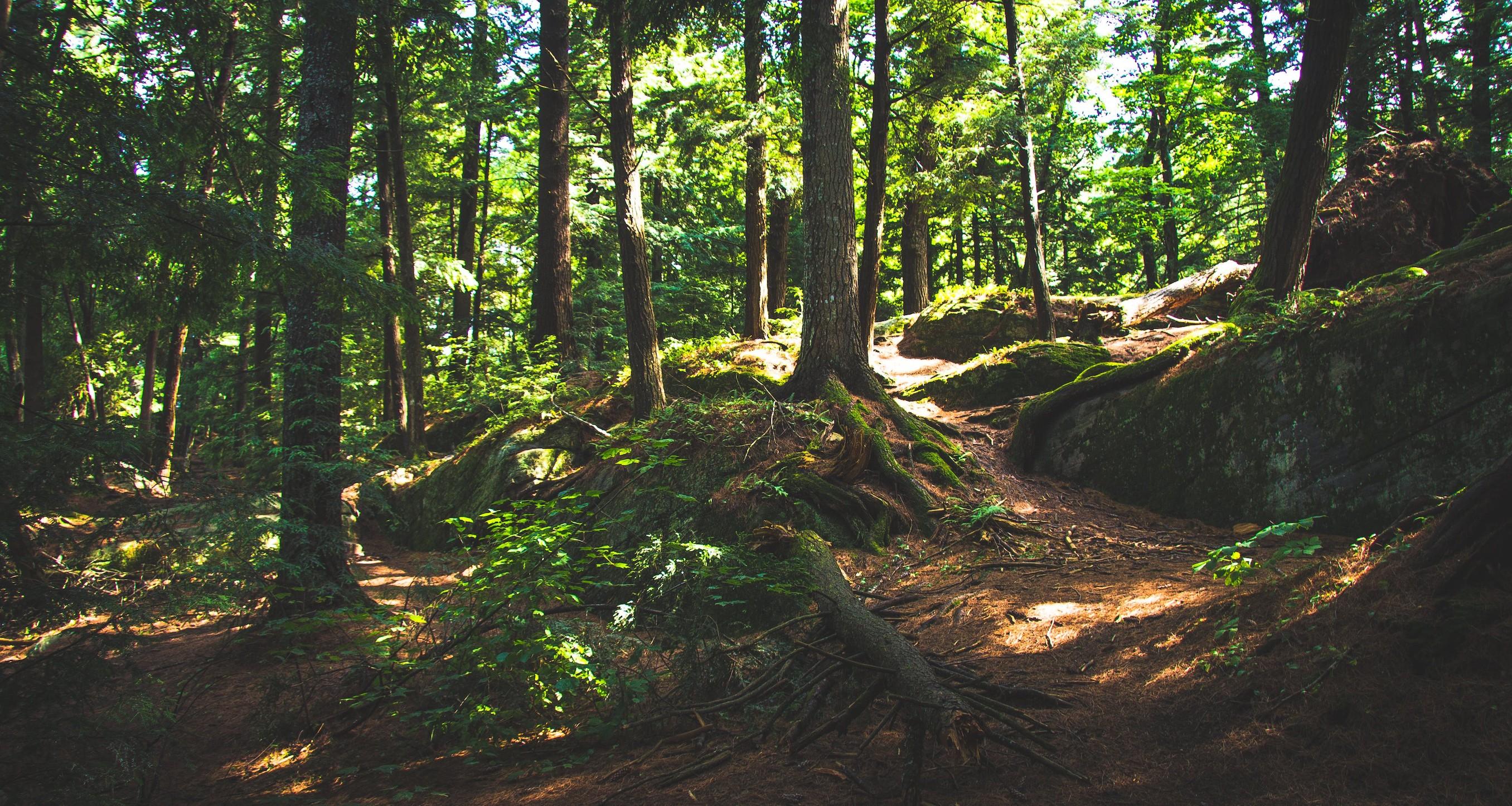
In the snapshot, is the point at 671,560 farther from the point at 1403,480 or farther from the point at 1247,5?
the point at 1247,5

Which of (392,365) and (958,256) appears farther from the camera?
(958,256)

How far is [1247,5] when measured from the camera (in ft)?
64.9

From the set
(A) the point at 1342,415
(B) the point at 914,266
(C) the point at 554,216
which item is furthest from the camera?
(B) the point at 914,266

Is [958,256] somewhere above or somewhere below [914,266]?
above

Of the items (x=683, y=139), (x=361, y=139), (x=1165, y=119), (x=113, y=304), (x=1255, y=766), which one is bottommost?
(x=1255, y=766)

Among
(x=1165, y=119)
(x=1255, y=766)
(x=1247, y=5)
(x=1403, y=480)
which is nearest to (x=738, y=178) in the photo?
→ (x=1165, y=119)

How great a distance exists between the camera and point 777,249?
1529 centimetres

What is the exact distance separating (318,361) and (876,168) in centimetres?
858

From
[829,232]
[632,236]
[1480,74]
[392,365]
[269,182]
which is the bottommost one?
[392,365]

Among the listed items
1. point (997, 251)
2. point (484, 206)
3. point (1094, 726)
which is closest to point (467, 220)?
point (484, 206)

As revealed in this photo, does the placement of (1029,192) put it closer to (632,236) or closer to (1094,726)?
(632,236)

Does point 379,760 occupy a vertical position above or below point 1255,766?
below

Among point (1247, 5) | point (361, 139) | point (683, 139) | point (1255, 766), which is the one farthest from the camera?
point (1247, 5)

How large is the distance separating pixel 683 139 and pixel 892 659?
10.3 meters
